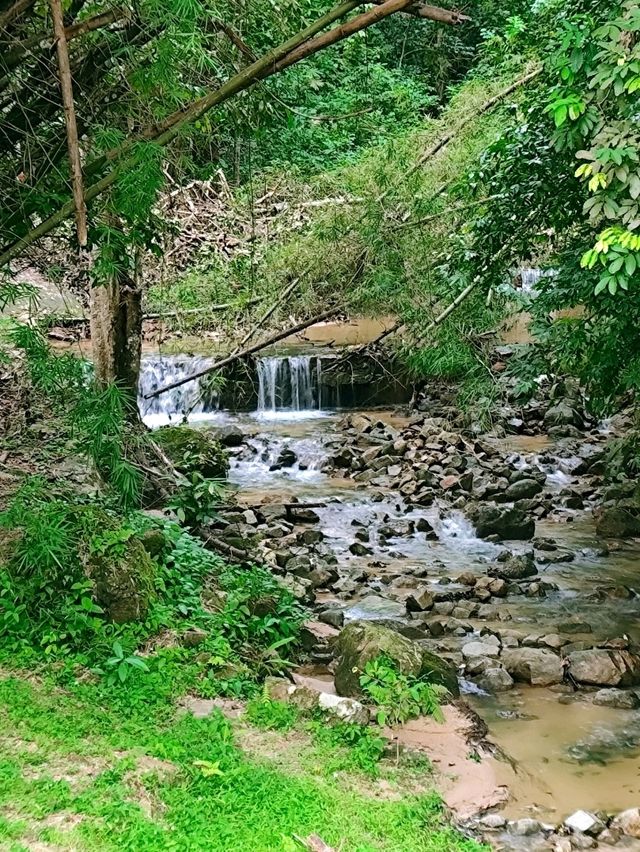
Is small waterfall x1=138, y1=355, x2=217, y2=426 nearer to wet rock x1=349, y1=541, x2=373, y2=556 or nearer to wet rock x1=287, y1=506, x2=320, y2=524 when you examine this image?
wet rock x1=287, y1=506, x2=320, y2=524

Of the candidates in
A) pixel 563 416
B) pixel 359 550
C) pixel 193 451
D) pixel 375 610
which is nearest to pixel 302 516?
pixel 359 550

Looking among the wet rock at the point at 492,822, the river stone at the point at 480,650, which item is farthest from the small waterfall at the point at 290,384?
the wet rock at the point at 492,822

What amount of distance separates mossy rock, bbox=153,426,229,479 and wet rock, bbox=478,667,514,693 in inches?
161

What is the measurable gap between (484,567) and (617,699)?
2781 millimetres

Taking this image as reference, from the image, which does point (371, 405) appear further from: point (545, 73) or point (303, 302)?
point (545, 73)

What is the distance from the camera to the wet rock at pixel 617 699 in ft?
15.6

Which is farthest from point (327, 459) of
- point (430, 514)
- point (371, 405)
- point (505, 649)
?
point (505, 649)

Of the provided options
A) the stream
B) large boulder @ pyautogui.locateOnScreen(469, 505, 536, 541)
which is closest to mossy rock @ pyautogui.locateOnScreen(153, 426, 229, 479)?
the stream

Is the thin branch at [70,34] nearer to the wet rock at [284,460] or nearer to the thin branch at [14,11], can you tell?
the thin branch at [14,11]

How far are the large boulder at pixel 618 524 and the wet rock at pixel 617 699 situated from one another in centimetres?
367

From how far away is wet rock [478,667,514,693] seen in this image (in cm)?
498

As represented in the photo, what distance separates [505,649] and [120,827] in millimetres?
3380

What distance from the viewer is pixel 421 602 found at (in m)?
6.38

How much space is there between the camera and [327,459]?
1127 cm
